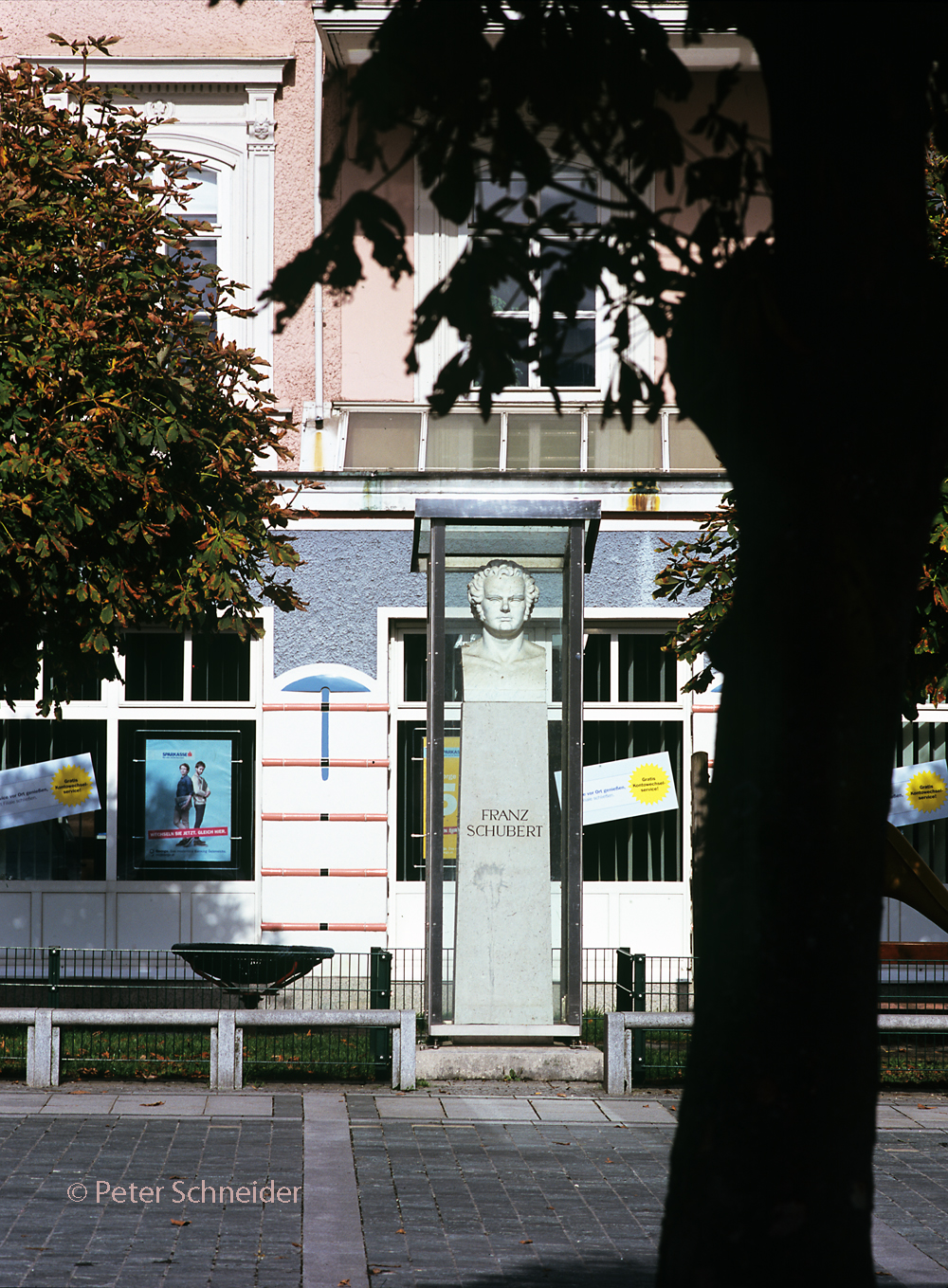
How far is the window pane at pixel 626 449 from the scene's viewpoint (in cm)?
1494

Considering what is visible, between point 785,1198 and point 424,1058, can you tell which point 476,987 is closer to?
point 424,1058

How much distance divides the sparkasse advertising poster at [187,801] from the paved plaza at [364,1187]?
14.8ft

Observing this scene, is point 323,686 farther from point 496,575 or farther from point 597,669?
point 496,575

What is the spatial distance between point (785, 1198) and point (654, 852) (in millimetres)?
11407

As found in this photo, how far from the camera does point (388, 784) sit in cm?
1443

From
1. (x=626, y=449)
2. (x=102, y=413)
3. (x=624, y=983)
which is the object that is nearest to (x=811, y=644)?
(x=102, y=413)

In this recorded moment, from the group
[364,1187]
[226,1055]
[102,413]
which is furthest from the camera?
[226,1055]

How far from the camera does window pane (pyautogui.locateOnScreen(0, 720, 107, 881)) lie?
14.3 meters

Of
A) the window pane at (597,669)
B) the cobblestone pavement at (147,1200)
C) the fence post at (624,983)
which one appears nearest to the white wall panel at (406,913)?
the window pane at (597,669)

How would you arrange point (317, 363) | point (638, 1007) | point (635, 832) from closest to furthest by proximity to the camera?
point (638, 1007) < point (635, 832) < point (317, 363)

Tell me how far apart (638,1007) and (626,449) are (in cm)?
660

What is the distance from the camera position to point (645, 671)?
48.1 ft

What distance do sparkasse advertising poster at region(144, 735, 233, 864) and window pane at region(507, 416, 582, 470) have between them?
13.5 ft

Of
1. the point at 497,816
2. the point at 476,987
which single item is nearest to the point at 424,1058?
the point at 476,987
